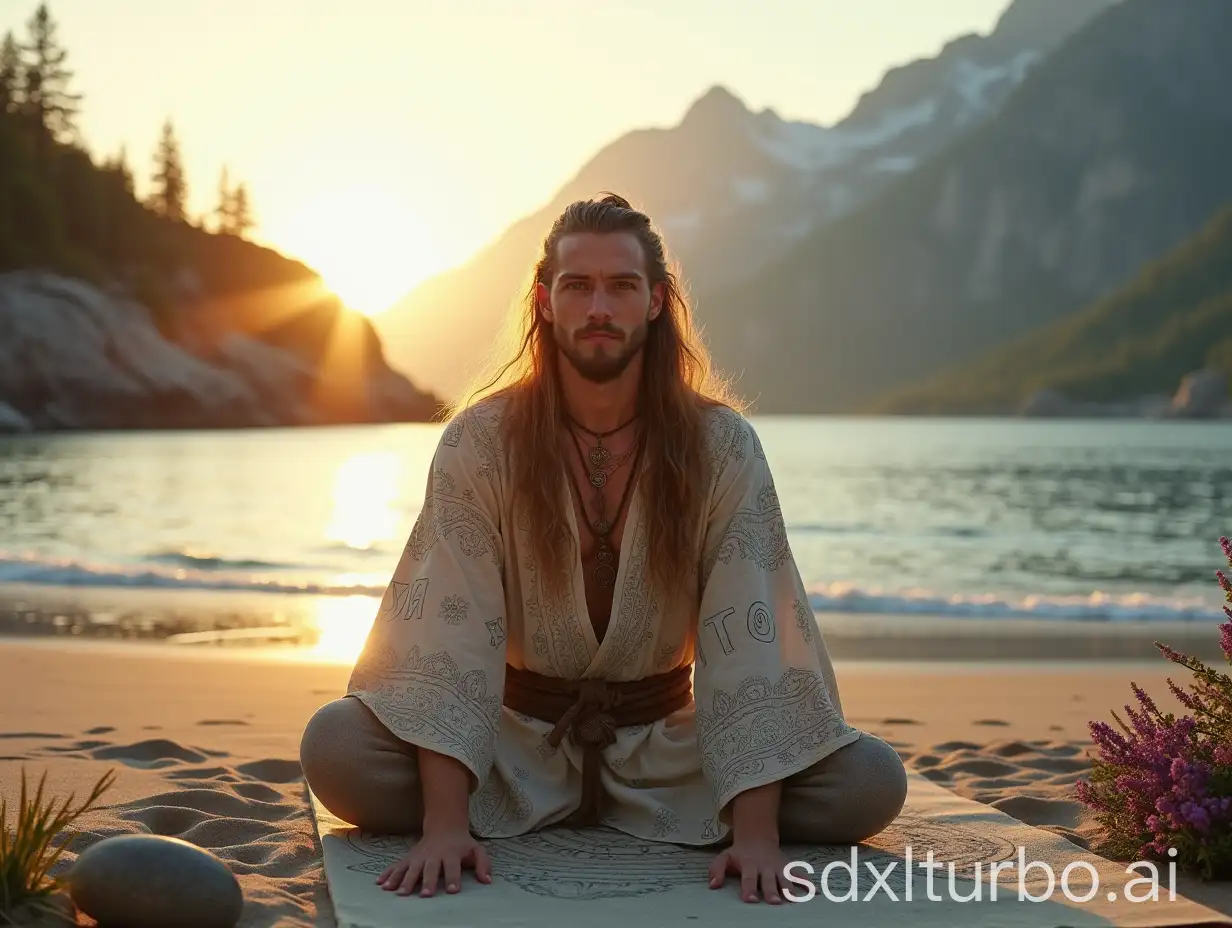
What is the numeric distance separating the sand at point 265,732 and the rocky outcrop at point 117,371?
4155 centimetres

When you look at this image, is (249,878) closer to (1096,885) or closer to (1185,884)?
(1096,885)

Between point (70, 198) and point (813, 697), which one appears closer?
point (813, 697)

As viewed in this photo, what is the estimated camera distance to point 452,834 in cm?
314

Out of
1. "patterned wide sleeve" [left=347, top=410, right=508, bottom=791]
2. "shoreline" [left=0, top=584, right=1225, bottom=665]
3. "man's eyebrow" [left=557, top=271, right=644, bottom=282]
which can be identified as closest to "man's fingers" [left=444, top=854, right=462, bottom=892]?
"patterned wide sleeve" [left=347, top=410, right=508, bottom=791]

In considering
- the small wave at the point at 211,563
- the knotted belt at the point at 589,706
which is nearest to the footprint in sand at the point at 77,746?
the knotted belt at the point at 589,706

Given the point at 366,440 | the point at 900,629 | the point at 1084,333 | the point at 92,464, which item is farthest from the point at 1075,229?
the point at 900,629

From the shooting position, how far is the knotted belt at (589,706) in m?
3.61

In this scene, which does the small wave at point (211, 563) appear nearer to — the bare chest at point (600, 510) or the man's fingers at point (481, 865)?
the bare chest at point (600, 510)

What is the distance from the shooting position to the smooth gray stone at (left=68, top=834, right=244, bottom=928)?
104 inches

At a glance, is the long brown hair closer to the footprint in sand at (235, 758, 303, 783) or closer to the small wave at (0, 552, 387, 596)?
the footprint in sand at (235, 758, 303, 783)

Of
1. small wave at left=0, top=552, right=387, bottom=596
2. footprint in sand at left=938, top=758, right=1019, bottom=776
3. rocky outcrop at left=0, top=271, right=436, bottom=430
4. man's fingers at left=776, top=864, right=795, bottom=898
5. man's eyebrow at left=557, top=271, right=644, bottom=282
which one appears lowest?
footprint in sand at left=938, top=758, right=1019, bottom=776

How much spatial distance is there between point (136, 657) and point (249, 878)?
4661mm

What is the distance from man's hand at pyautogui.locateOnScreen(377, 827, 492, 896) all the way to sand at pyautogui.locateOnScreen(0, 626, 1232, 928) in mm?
181

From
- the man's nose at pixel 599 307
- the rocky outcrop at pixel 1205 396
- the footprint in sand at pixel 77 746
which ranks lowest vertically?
the footprint in sand at pixel 77 746
